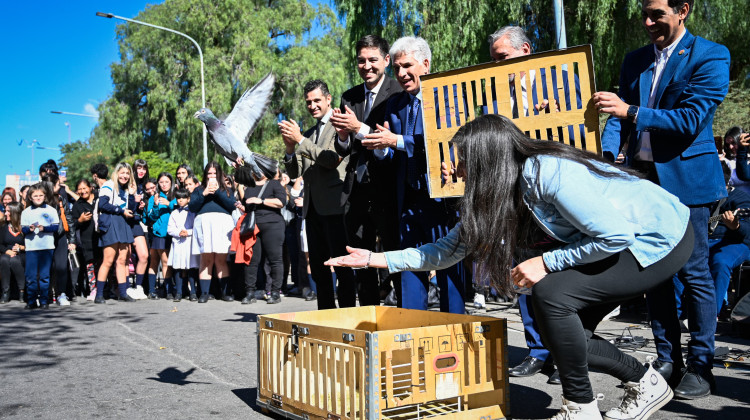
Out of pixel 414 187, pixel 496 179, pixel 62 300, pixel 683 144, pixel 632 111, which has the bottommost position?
pixel 62 300

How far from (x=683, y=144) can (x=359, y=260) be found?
2008mm

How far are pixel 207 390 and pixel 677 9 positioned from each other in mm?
3668

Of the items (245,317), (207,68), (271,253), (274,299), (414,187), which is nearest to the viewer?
(414,187)

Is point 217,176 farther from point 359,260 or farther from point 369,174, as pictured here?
point 359,260

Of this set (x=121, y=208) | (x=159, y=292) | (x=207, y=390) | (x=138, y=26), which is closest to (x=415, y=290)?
(x=207, y=390)

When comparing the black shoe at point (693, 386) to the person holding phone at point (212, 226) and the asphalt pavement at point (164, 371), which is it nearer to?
Answer: the asphalt pavement at point (164, 371)

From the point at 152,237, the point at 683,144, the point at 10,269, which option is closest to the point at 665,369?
the point at 683,144

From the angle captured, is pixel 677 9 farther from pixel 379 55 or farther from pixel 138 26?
pixel 138 26

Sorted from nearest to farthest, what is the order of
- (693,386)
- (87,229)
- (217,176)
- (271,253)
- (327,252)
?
(693,386)
(327,252)
(271,253)
(217,176)
(87,229)

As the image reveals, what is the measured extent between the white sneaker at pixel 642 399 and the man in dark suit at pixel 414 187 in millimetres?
1534

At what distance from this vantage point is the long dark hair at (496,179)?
10.1 feet

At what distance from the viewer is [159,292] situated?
11.5 metres

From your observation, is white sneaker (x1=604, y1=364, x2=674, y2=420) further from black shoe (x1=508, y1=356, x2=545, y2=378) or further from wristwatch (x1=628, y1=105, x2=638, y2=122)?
wristwatch (x1=628, y1=105, x2=638, y2=122)

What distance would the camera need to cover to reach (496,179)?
10.1ft
